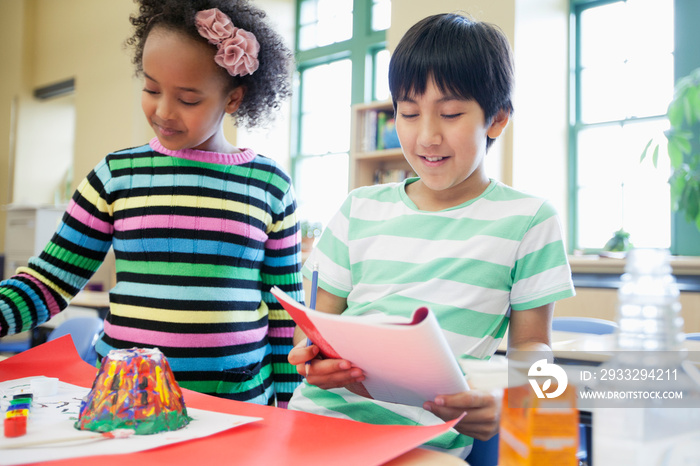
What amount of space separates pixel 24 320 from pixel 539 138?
3.69m

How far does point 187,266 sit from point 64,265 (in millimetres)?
219

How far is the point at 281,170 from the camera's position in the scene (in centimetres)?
120

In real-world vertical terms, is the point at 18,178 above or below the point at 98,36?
below

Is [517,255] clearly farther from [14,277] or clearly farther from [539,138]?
[539,138]

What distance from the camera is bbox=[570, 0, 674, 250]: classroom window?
3881mm

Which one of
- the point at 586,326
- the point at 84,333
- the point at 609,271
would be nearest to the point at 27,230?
the point at 84,333

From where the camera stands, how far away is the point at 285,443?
0.61 m

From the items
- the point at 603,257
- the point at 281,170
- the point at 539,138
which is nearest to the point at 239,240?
the point at 281,170

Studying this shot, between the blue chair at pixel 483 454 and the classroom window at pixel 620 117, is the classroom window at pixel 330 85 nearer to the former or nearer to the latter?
the classroom window at pixel 620 117

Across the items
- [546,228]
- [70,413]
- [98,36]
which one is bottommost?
[70,413]

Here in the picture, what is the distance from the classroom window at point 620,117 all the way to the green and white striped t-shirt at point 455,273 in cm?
324

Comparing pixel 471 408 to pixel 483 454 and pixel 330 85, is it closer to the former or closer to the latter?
pixel 483 454

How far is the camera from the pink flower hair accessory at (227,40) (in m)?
1.05

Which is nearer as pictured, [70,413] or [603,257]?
[70,413]
